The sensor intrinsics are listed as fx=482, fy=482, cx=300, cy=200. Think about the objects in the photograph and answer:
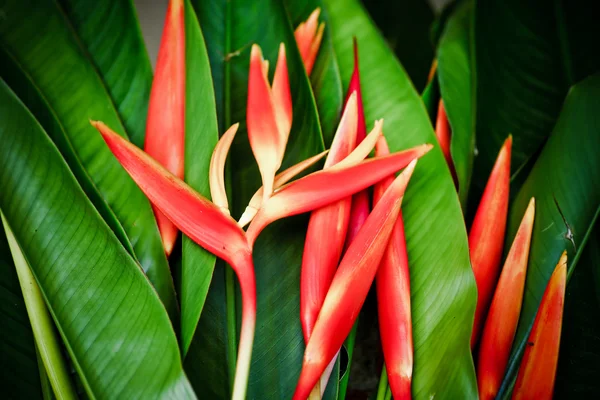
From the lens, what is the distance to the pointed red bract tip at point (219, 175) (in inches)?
14.8

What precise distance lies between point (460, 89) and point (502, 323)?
0.25 m

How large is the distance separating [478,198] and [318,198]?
0.77 ft

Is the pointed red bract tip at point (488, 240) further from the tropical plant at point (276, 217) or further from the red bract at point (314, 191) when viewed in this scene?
the red bract at point (314, 191)

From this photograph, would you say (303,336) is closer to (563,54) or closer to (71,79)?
(71,79)

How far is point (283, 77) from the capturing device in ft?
1.40

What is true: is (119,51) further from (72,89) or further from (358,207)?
(358,207)

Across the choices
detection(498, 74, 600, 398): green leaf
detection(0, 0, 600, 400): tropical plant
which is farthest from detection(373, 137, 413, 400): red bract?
detection(498, 74, 600, 398): green leaf

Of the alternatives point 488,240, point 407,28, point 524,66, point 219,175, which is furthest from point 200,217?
point 407,28

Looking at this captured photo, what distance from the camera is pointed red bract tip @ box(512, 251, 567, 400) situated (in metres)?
0.38

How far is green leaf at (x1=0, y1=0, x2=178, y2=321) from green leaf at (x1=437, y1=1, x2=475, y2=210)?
30cm

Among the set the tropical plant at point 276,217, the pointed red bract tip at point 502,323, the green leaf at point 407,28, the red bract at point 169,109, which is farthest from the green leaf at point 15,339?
the green leaf at point 407,28

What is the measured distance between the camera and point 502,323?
419 mm

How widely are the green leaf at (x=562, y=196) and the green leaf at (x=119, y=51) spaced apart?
0.39 metres

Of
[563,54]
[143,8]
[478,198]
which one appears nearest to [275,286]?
[478,198]
